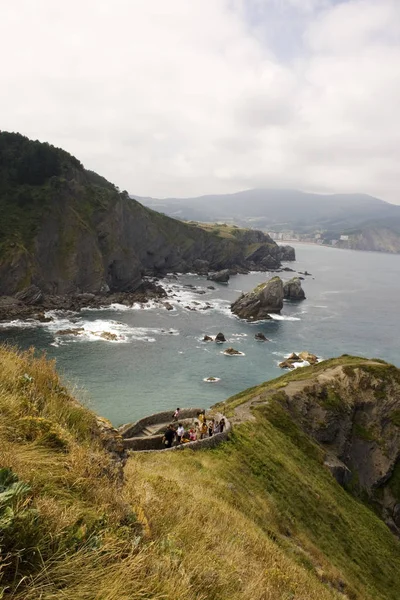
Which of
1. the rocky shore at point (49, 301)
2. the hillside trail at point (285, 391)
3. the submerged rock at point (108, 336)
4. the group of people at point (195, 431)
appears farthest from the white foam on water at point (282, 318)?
the group of people at point (195, 431)

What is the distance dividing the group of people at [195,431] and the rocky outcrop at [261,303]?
71840 mm

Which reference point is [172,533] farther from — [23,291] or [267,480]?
[23,291]

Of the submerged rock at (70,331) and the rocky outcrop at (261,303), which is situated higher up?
the rocky outcrop at (261,303)

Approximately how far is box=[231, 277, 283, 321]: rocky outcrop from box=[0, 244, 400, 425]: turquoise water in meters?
3.26

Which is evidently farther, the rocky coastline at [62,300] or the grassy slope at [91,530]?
the rocky coastline at [62,300]

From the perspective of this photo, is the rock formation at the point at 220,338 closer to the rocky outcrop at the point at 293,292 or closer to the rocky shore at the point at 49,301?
the rocky shore at the point at 49,301

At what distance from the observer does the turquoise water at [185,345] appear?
5419 centimetres

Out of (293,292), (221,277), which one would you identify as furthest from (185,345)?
(221,277)

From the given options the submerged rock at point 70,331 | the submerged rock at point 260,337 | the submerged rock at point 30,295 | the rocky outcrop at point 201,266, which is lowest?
the submerged rock at point 260,337

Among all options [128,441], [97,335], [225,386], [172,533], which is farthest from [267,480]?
[97,335]

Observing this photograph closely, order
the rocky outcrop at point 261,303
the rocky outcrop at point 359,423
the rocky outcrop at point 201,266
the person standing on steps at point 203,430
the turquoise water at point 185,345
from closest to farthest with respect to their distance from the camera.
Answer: the person standing on steps at point 203,430 → the rocky outcrop at point 359,423 → the turquoise water at point 185,345 → the rocky outcrop at point 261,303 → the rocky outcrop at point 201,266

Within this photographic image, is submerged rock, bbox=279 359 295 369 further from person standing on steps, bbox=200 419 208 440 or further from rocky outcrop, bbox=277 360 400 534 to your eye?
person standing on steps, bbox=200 419 208 440

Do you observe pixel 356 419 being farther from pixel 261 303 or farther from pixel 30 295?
pixel 30 295

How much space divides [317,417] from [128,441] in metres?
22.5
